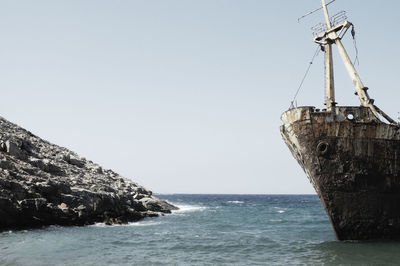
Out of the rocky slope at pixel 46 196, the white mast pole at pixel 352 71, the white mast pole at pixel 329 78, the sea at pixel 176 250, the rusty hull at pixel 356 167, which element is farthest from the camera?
the rocky slope at pixel 46 196

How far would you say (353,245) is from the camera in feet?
52.4

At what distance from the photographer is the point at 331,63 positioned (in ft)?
63.8

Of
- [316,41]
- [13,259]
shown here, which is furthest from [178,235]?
[316,41]

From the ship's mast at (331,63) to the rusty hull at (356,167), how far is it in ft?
8.44

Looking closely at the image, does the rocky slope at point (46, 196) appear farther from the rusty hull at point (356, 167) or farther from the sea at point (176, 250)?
the rusty hull at point (356, 167)

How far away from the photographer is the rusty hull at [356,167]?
15.5m

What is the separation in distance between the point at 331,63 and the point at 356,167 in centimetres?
655

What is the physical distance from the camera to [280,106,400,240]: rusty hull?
51.0 ft

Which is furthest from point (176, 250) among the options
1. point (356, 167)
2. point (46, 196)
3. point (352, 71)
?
point (352, 71)

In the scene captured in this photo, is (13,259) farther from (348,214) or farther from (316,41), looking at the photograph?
(316,41)

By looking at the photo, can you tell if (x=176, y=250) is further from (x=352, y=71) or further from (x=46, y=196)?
(x=352, y=71)

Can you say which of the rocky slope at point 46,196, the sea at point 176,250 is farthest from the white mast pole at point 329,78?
the rocky slope at point 46,196

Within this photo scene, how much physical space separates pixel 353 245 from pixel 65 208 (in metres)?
18.5

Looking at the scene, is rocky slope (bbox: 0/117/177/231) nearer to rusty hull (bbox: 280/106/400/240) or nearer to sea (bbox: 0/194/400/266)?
sea (bbox: 0/194/400/266)
